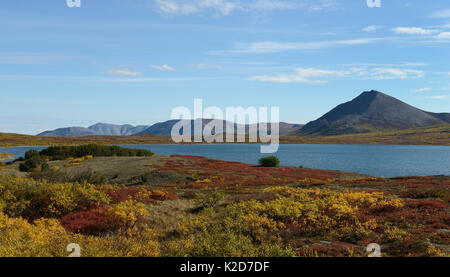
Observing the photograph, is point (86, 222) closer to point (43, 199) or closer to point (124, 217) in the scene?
point (124, 217)

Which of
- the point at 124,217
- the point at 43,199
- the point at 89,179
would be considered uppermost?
the point at 43,199

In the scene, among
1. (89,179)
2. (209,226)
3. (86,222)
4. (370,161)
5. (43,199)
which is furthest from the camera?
(370,161)

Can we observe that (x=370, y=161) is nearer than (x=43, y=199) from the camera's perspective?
No

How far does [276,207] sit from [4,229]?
11943 mm

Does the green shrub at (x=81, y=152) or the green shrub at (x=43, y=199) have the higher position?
the green shrub at (x=43, y=199)

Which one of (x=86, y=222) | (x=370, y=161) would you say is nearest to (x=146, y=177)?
(x=86, y=222)

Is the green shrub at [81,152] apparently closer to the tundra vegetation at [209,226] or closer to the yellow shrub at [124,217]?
the tundra vegetation at [209,226]

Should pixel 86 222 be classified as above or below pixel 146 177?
above

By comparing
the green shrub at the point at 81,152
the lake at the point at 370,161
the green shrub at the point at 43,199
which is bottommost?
the lake at the point at 370,161

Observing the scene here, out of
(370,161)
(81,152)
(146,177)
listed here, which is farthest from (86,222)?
(370,161)

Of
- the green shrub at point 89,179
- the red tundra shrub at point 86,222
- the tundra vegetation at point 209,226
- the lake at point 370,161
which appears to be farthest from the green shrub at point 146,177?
the lake at point 370,161

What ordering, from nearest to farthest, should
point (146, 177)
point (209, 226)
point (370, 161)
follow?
point (209, 226), point (146, 177), point (370, 161)
